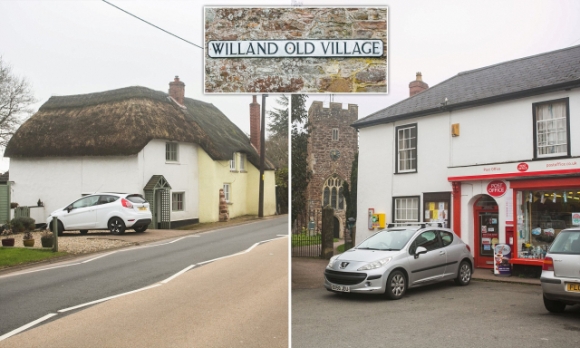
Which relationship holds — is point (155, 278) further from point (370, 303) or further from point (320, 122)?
point (370, 303)

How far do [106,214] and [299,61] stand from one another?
1.68m

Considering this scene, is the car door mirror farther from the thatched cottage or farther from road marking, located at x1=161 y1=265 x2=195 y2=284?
road marking, located at x1=161 y1=265 x2=195 y2=284

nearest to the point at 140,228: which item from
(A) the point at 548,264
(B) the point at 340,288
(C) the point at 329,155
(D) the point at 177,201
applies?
(D) the point at 177,201

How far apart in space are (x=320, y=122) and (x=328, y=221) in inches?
30.3

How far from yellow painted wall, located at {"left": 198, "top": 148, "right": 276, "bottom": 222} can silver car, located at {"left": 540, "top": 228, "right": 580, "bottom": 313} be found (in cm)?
290

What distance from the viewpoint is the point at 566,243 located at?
15.6ft

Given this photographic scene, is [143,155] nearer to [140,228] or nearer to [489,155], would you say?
[140,228]

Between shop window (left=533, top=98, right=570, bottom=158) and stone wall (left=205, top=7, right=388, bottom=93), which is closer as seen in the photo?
stone wall (left=205, top=7, right=388, bottom=93)

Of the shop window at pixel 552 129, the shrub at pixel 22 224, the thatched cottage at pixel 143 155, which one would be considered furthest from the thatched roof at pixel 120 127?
the shop window at pixel 552 129

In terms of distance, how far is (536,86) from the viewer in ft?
16.1

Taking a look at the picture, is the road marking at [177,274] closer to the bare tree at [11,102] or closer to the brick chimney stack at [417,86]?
the bare tree at [11,102]

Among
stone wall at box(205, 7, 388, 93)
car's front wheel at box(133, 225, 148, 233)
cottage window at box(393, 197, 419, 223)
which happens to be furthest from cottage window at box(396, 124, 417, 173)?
car's front wheel at box(133, 225, 148, 233)

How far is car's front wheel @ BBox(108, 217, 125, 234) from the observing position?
3218 millimetres

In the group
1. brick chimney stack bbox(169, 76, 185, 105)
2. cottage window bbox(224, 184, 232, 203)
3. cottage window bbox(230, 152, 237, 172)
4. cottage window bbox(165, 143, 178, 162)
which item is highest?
brick chimney stack bbox(169, 76, 185, 105)
